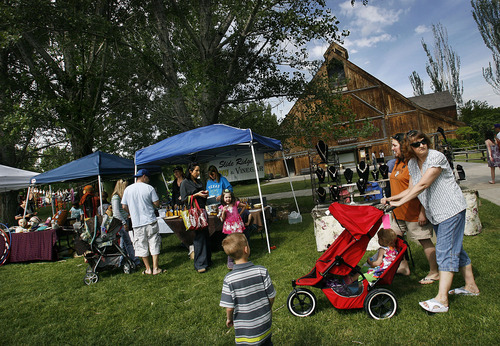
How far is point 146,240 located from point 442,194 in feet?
15.9

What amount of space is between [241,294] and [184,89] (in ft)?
26.0

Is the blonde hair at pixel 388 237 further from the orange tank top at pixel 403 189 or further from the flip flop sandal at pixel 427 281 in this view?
the flip flop sandal at pixel 427 281

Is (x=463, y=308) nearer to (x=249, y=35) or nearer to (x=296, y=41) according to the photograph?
(x=296, y=41)

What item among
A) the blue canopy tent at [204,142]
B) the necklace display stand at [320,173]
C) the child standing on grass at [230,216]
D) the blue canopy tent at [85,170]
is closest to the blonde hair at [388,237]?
the child standing on grass at [230,216]

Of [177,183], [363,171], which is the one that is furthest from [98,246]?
[363,171]

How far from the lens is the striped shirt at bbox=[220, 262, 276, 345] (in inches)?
86.9

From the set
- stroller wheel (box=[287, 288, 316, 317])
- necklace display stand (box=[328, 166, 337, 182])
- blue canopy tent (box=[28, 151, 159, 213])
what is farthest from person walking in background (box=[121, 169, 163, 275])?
necklace display stand (box=[328, 166, 337, 182])

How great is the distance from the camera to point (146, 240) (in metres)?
5.88

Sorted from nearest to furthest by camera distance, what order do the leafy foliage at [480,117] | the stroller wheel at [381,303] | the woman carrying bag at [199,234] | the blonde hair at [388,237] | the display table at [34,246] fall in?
the stroller wheel at [381,303], the blonde hair at [388,237], the woman carrying bag at [199,234], the display table at [34,246], the leafy foliage at [480,117]

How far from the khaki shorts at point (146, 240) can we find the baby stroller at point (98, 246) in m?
0.48

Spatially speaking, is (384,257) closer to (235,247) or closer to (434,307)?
(434,307)

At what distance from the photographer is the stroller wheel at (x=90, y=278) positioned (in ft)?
19.0

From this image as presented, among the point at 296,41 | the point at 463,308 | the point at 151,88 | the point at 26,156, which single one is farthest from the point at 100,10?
the point at 463,308

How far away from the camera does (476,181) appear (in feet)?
35.1
